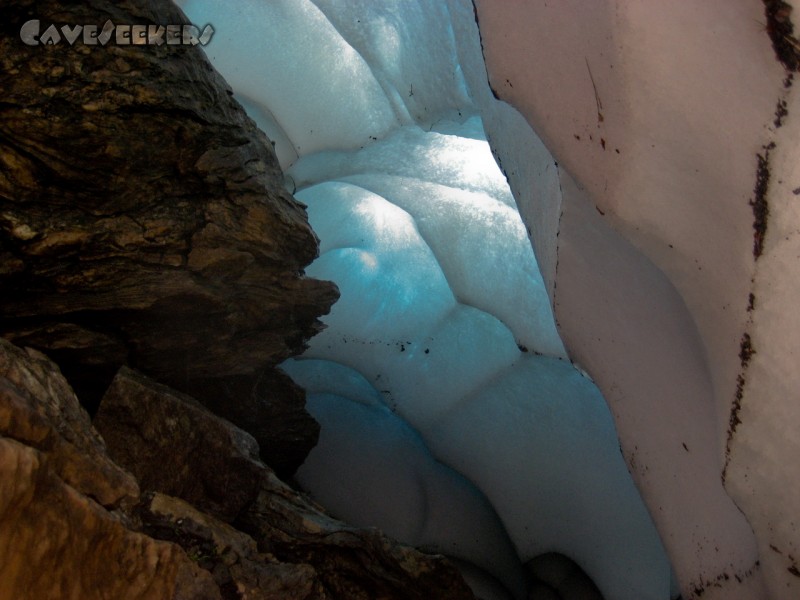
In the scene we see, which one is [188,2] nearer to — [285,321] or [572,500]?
[285,321]

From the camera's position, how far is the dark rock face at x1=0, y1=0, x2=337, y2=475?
110 inches

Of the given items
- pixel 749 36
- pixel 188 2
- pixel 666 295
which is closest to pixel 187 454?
pixel 666 295

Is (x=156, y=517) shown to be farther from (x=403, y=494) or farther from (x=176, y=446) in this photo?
(x=403, y=494)

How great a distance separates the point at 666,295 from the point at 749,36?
3.49ft

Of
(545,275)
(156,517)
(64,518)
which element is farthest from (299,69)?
(64,518)

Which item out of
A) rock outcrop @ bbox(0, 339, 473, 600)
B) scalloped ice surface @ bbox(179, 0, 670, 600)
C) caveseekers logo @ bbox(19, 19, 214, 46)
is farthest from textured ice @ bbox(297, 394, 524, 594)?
caveseekers logo @ bbox(19, 19, 214, 46)

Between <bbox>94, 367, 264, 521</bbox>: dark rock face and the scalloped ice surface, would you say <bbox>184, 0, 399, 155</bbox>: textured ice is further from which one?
<bbox>94, 367, 264, 521</bbox>: dark rock face

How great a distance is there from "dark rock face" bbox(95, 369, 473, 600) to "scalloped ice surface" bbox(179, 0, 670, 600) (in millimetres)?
1550

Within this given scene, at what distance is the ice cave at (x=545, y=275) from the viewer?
1768 mm

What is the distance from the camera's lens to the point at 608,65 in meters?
1.89

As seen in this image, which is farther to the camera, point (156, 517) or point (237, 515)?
point (237, 515)

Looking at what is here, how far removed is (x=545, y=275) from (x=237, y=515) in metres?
1.67

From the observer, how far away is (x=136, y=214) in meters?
3.04

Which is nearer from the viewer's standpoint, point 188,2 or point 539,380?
point 188,2
